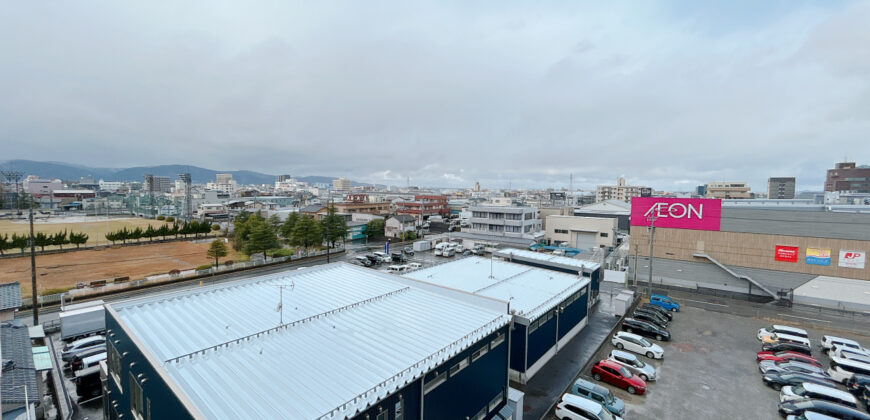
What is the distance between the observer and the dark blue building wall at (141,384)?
19.3 feet

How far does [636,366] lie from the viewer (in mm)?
12898

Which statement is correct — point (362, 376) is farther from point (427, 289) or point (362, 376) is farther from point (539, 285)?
point (539, 285)

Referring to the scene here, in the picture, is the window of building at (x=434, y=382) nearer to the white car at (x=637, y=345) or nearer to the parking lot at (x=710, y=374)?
the parking lot at (x=710, y=374)

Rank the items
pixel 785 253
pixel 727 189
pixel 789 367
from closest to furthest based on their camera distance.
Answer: pixel 789 367
pixel 785 253
pixel 727 189

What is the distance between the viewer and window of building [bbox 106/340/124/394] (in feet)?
27.8

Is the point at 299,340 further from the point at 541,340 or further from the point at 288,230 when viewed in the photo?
the point at 288,230

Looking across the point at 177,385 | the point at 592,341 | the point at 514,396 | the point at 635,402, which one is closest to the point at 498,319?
the point at 514,396

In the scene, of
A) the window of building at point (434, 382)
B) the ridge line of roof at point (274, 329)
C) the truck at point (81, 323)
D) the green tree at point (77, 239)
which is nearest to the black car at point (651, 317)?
the ridge line of roof at point (274, 329)

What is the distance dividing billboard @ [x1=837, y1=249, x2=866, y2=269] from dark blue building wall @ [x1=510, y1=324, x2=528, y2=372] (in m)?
24.0

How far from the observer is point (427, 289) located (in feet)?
38.3

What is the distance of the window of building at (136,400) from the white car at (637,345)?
53.9 ft

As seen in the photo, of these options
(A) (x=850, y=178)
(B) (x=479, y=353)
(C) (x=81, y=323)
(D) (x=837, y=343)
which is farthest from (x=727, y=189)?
(C) (x=81, y=323)

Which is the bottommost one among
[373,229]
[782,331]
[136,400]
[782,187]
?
[782,331]

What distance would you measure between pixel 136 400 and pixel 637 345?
1701cm
